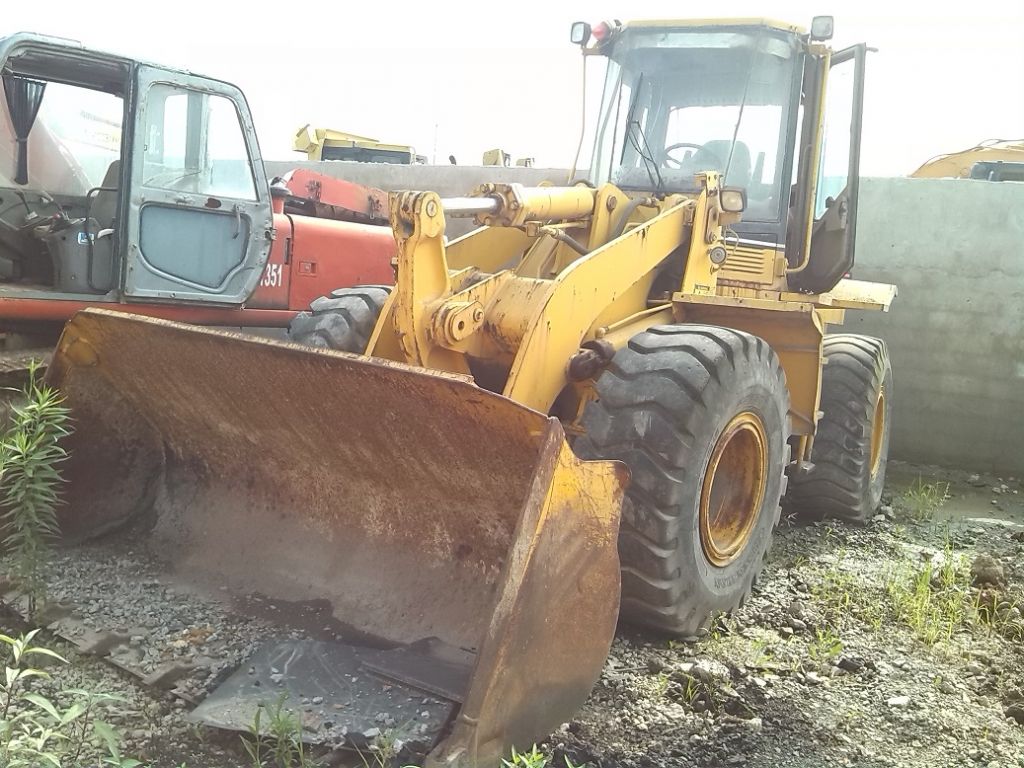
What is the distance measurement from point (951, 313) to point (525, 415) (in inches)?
209

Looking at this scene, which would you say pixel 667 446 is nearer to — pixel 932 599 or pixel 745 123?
pixel 932 599

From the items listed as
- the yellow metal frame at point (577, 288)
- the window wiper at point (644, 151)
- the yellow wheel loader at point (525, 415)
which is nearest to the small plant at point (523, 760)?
the yellow wheel loader at point (525, 415)

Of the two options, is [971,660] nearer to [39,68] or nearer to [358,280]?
[358,280]

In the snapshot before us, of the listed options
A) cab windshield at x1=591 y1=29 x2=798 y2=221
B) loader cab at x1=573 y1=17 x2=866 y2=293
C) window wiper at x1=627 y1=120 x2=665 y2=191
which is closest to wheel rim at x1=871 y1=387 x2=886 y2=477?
loader cab at x1=573 y1=17 x2=866 y2=293

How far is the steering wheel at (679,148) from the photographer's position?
4.39 meters

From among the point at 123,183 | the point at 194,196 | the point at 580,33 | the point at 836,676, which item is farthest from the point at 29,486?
the point at 580,33

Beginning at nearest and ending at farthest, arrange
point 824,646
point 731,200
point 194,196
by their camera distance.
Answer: point 824,646, point 731,200, point 194,196

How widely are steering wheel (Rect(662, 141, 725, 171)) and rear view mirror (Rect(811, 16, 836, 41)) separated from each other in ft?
2.23

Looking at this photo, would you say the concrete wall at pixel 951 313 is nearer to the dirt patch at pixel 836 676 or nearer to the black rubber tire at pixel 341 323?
the dirt patch at pixel 836 676

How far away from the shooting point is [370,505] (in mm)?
3213

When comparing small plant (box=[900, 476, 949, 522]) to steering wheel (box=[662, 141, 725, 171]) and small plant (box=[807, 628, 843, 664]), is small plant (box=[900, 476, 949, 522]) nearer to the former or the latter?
small plant (box=[807, 628, 843, 664])

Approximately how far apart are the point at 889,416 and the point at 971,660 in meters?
2.53

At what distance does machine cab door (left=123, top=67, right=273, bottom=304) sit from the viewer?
4.93m

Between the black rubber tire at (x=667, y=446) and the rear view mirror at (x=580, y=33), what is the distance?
188 cm
